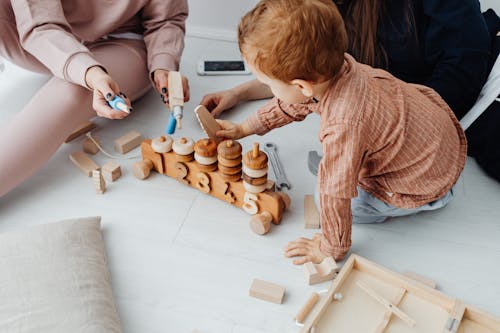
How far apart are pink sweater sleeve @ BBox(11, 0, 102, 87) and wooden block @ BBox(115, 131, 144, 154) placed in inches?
7.8

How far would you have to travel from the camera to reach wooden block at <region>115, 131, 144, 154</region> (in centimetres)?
126

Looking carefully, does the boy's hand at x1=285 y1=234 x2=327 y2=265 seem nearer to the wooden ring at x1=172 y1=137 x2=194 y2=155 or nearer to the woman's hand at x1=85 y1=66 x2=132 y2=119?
the wooden ring at x1=172 y1=137 x2=194 y2=155

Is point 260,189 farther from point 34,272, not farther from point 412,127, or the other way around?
point 34,272

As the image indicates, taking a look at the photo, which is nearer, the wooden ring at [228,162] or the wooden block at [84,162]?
the wooden ring at [228,162]

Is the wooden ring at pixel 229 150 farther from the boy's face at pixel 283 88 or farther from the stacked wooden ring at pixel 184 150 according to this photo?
the boy's face at pixel 283 88

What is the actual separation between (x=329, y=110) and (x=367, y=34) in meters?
0.44

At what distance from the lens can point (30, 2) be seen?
44.1 inches

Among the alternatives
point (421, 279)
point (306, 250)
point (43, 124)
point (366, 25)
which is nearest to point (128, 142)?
point (43, 124)

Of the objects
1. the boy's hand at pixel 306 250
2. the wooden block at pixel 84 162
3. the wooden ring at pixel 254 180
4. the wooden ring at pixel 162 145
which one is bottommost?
the wooden block at pixel 84 162

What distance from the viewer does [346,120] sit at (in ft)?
2.70

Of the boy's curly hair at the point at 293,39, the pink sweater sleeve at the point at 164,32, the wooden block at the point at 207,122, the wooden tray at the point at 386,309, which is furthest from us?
the pink sweater sleeve at the point at 164,32

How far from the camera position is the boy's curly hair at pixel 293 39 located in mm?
737

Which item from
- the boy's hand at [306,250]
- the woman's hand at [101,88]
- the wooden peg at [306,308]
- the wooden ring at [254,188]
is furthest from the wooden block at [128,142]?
the wooden peg at [306,308]

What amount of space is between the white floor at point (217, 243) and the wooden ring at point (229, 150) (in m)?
0.16
